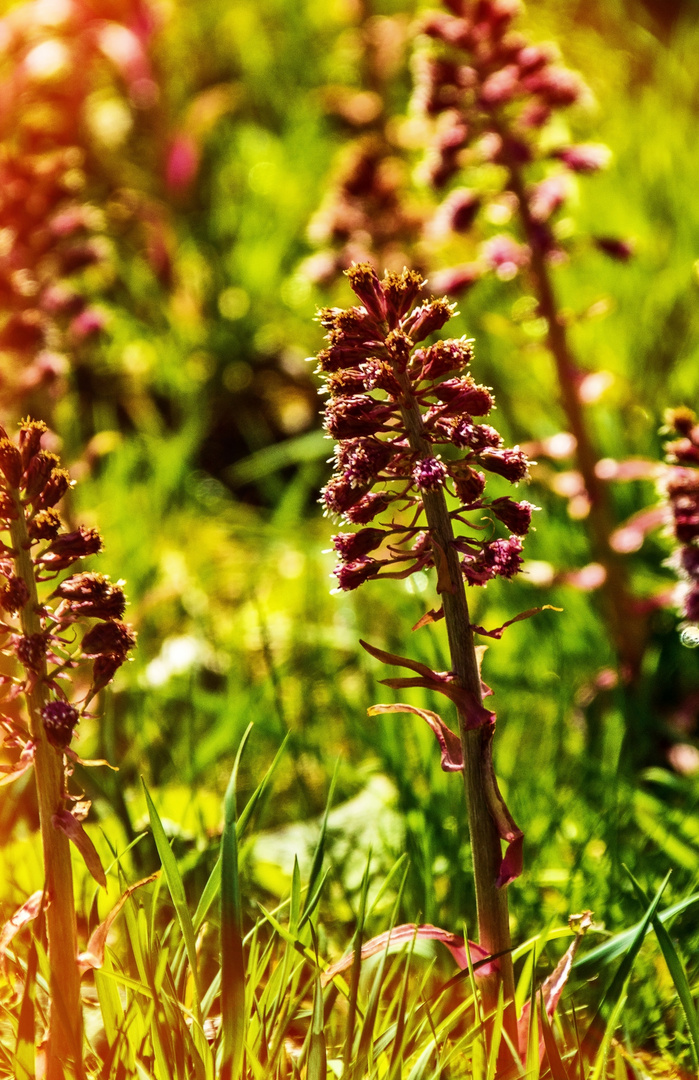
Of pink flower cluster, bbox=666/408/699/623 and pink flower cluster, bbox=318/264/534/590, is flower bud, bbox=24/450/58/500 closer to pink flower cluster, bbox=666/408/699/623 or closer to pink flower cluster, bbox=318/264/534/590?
pink flower cluster, bbox=318/264/534/590

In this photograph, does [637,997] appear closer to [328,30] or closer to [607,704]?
[607,704]

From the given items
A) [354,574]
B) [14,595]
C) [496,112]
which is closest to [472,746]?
[354,574]

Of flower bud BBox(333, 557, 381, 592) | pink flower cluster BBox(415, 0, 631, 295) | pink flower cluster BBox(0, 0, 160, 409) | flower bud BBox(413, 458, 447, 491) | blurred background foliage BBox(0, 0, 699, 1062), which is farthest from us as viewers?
pink flower cluster BBox(0, 0, 160, 409)

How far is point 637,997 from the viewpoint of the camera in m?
1.83

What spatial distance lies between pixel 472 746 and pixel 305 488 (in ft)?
9.54

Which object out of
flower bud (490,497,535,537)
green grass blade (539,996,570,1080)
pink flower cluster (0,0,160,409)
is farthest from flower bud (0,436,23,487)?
pink flower cluster (0,0,160,409)

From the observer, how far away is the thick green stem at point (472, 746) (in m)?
1.47

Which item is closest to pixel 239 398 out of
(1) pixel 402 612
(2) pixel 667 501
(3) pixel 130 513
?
(3) pixel 130 513

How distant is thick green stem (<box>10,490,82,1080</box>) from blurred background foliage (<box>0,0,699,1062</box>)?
0.51 metres

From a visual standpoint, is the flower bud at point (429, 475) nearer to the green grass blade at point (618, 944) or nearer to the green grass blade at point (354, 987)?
the green grass blade at point (354, 987)

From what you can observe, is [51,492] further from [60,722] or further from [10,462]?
[60,722]

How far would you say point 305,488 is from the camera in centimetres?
435

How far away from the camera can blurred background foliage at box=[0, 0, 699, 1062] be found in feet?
7.18

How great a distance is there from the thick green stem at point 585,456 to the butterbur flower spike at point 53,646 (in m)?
1.57
